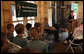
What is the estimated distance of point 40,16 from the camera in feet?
20.8

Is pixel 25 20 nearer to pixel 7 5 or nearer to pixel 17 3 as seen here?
pixel 17 3

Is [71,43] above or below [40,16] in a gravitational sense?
below

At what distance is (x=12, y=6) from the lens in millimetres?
3676

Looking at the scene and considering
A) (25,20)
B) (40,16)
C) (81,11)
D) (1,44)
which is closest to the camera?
(1,44)

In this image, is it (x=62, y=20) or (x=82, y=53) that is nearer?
(x=82, y=53)

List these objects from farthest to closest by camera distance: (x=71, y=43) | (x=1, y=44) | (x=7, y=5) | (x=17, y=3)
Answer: (x=71, y=43), (x=17, y=3), (x=7, y=5), (x=1, y=44)

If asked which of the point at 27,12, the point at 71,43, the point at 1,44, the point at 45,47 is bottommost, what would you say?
the point at 71,43

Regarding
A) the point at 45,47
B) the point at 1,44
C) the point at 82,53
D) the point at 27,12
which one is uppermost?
the point at 27,12

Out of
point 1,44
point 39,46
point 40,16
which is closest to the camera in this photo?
point 1,44

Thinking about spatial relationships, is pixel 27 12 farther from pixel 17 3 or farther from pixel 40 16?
pixel 40 16

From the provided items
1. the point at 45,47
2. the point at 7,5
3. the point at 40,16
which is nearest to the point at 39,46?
the point at 45,47

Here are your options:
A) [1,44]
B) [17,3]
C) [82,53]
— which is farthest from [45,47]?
[82,53]

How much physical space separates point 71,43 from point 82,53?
627mm

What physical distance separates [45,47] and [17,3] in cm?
174
